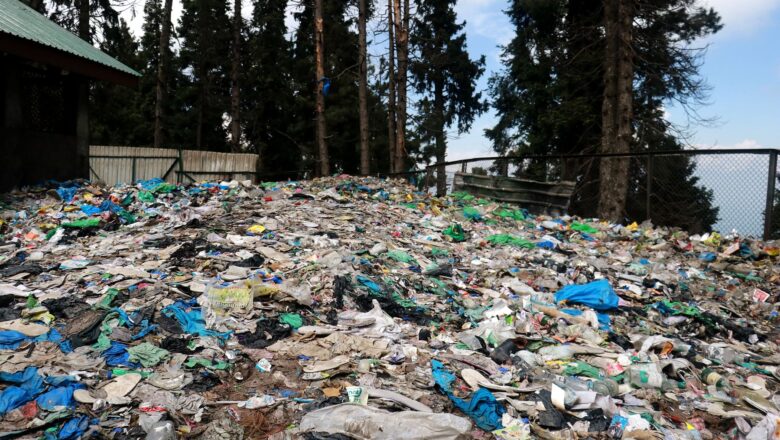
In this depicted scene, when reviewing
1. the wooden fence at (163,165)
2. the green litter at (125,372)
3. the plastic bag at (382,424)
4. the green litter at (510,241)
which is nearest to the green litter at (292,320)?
the green litter at (125,372)

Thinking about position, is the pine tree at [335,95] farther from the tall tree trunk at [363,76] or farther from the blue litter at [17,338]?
the blue litter at [17,338]

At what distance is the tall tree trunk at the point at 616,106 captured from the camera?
1008 cm

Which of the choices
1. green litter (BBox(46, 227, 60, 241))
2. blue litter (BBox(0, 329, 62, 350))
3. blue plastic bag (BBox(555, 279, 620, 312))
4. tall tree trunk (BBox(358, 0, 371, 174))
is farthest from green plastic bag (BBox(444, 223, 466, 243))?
tall tree trunk (BBox(358, 0, 371, 174))

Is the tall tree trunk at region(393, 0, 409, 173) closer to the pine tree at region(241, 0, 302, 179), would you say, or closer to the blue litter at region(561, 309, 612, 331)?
the pine tree at region(241, 0, 302, 179)

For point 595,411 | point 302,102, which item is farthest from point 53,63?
point 302,102

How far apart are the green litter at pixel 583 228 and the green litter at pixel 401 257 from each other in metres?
3.83

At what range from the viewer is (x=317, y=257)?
5137mm

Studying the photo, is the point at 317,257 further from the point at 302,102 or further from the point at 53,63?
the point at 302,102

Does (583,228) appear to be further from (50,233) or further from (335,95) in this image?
(335,95)

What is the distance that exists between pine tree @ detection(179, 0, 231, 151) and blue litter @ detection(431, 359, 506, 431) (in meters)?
24.0

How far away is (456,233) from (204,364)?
468 cm

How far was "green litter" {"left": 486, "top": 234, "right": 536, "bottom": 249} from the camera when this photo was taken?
22.5 ft

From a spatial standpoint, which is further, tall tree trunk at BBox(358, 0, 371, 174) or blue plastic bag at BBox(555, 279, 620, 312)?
tall tree trunk at BBox(358, 0, 371, 174)

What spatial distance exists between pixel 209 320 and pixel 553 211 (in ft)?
25.2
